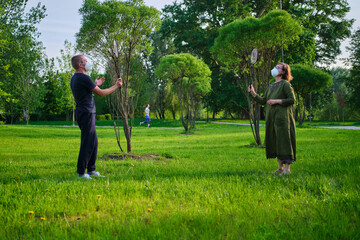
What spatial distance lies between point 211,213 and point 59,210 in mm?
1692

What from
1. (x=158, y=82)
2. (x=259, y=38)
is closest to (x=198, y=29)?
(x=158, y=82)

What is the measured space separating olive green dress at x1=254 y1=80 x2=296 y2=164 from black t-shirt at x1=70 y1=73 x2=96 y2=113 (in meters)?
3.25

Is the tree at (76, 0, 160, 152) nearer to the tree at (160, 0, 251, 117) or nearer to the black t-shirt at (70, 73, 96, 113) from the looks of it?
the black t-shirt at (70, 73, 96, 113)

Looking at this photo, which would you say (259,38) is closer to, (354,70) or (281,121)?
(281,121)

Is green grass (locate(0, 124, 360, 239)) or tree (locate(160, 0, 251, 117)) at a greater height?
tree (locate(160, 0, 251, 117))

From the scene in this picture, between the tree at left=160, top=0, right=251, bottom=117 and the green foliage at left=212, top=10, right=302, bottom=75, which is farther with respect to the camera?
the tree at left=160, top=0, right=251, bottom=117

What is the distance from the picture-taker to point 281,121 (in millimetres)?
4789

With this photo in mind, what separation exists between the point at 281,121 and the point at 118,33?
5440 millimetres

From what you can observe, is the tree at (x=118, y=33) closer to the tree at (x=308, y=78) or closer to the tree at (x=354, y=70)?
the tree at (x=308, y=78)

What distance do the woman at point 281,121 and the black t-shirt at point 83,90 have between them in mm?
3203

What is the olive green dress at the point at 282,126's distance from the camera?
4.72 metres

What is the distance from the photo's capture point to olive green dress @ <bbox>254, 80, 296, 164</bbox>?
4723mm

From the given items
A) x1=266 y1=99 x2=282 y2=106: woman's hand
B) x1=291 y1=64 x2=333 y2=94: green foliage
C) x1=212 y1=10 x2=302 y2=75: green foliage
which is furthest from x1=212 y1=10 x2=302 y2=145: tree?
x1=291 y1=64 x2=333 y2=94: green foliage

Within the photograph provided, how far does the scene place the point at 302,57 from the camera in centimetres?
2720
